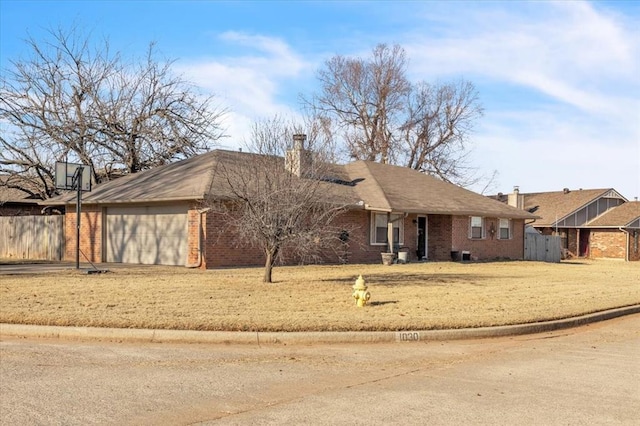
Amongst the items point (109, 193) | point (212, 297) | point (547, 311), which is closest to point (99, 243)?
point (109, 193)

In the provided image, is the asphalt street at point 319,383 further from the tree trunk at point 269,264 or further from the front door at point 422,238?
the front door at point 422,238

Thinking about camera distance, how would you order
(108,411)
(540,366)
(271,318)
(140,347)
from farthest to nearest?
(271,318) → (140,347) → (540,366) → (108,411)

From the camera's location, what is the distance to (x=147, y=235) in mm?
23719

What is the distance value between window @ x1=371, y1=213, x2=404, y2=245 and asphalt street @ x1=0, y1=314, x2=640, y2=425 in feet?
56.7

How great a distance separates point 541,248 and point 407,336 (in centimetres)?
2790

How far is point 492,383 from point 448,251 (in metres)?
22.9

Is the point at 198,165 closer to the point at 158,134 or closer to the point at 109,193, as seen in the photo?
the point at 109,193

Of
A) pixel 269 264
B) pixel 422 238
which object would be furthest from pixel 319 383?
pixel 422 238

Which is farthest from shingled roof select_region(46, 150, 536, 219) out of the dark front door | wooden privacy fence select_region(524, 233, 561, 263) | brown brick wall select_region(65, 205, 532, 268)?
the dark front door

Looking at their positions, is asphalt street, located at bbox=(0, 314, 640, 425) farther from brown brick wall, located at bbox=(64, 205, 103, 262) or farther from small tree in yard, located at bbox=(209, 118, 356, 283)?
brown brick wall, located at bbox=(64, 205, 103, 262)

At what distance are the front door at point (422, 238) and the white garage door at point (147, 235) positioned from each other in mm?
12256

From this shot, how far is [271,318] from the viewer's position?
1059 cm

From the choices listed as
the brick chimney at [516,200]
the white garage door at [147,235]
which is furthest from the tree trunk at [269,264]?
the brick chimney at [516,200]

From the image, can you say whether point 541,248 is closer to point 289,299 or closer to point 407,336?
point 289,299
